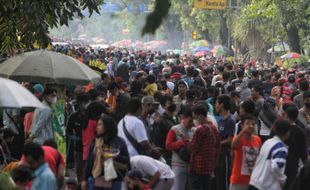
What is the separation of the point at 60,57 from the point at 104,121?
461 centimetres

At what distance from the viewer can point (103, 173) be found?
8.80 meters

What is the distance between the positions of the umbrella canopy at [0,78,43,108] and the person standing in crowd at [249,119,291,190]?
7.47ft

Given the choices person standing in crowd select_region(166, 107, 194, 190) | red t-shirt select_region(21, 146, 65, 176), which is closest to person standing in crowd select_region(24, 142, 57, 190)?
red t-shirt select_region(21, 146, 65, 176)

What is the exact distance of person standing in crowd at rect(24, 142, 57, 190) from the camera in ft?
25.5

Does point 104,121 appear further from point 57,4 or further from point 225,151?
point 225,151

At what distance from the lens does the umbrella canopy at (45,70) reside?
12867mm

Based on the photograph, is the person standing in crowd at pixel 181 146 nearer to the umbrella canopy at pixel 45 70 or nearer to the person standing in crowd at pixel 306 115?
the person standing in crowd at pixel 306 115

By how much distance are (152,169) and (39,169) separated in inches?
56.5

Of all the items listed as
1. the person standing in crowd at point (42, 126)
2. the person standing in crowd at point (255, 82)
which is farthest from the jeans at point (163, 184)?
the person standing in crowd at point (255, 82)

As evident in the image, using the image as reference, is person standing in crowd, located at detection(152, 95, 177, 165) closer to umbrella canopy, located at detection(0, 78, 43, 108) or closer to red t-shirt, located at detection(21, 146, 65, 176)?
red t-shirt, located at detection(21, 146, 65, 176)

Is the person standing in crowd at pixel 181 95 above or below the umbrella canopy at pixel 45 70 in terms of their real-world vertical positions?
below

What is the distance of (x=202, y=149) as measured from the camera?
10430 millimetres

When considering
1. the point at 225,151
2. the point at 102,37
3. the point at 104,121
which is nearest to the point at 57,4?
the point at 104,121

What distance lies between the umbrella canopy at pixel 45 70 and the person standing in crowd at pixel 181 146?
2559 mm
